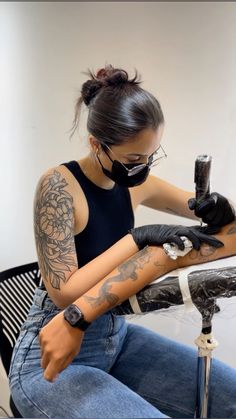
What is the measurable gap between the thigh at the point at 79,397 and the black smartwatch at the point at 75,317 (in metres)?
0.14

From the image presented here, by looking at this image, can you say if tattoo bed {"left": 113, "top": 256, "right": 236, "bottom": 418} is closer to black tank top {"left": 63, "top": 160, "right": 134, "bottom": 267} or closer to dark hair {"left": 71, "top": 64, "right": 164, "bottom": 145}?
black tank top {"left": 63, "top": 160, "right": 134, "bottom": 267}

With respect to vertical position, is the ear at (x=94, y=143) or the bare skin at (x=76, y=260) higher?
the ear at (x=94, y=143)

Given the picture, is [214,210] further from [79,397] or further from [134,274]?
[79,397]

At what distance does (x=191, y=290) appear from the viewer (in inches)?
31.0

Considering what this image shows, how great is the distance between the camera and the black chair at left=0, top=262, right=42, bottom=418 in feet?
4.11

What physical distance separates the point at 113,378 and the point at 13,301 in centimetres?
49

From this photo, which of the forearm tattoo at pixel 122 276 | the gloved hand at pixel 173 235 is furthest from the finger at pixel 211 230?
the forearm tattoo at pixel 122 276

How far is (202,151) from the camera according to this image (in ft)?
4.98

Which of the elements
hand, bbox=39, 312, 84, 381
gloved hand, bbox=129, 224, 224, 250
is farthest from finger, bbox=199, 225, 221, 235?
hand, bbox=39, 312, 84, 381

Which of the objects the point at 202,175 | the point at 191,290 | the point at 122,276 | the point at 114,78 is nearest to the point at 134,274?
the point at 122,276

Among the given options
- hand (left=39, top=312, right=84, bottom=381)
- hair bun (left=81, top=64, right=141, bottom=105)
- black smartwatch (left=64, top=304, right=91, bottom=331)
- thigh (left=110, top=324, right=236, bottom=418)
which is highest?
hair bun (left=81, top=64, right=141, bottom=105)

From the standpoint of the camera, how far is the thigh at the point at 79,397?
2.77ft

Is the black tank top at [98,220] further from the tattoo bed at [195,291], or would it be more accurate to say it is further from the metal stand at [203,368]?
the metal stand at [203,368]

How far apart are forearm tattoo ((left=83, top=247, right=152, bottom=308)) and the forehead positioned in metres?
0.26
